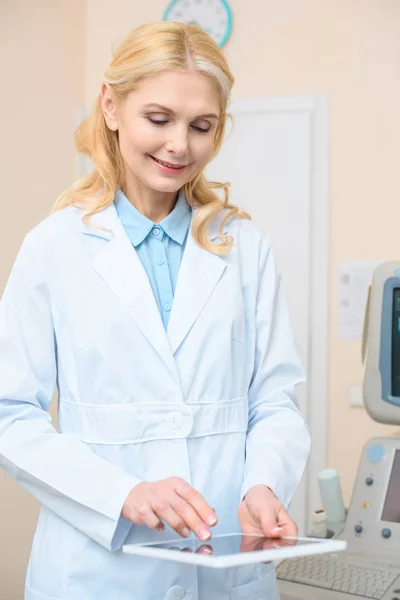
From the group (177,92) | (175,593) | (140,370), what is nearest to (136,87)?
(177,92)

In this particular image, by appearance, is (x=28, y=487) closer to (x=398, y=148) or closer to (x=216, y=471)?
(x=216, y=471)

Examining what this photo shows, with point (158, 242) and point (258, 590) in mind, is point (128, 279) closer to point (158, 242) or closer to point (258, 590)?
point (158, 242)

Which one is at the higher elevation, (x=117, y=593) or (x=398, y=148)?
(x=398, y=148)

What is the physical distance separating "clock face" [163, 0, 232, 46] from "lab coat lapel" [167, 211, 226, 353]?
2172mm

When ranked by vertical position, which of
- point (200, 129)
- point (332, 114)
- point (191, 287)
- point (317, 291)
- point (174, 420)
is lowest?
point (317, 291)

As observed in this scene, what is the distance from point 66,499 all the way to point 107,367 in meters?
0.20

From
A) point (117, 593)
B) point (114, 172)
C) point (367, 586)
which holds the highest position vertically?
point (114, 172)

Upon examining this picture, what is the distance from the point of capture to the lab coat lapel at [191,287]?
1208 mm

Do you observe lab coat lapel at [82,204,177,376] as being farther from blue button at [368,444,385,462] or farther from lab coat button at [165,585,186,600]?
blue button at [368,444,385,462]

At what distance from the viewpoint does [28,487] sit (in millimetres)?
1184

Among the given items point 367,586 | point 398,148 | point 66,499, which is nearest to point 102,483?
point 66,499

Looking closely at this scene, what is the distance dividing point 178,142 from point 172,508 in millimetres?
515

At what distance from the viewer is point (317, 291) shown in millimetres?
3125

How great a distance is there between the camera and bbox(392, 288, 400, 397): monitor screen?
1.90 meters
